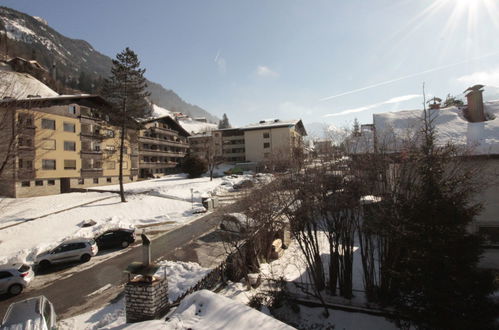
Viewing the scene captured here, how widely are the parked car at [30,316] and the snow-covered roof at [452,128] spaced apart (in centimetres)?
1411

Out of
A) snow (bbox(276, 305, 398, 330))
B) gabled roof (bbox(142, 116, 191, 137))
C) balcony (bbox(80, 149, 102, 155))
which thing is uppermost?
gabled roof (bbox(142, 116, 191, 137))

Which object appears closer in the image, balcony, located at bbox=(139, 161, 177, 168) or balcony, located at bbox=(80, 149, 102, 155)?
balcony, located at bbox=(80, 149, 102, 155)

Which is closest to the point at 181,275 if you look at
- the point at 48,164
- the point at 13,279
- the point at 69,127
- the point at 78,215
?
the point at 13,279

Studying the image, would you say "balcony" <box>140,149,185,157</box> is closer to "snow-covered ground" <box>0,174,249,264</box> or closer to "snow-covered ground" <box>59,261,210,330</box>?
"snow-covered ground" <box>0,174,249,264</box>

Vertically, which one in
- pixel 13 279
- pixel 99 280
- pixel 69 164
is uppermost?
pixel 69 164

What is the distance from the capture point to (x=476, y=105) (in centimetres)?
1511

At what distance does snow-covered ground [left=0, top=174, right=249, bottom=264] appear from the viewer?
19172mm

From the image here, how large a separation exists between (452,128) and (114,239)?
24.1 metres

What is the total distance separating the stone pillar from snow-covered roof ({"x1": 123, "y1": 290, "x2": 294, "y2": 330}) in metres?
1.03

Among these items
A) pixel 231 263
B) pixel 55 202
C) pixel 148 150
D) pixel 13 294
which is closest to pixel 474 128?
pixel 231 263

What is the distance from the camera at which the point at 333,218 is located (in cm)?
1005

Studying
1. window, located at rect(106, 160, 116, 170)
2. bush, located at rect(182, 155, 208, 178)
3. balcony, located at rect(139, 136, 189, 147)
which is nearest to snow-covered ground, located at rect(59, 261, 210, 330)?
window, located at rect(106, 160, 116, 170)

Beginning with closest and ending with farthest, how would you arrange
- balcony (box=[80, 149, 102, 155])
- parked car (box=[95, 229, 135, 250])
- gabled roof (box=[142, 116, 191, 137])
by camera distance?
parked car (box=[95, 229, 135, 250])
balcony (box=[80, 149, 102, 155])
gabled roof (box=[142, 116, 191, 137])

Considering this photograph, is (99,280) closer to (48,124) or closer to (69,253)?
(69,253)
